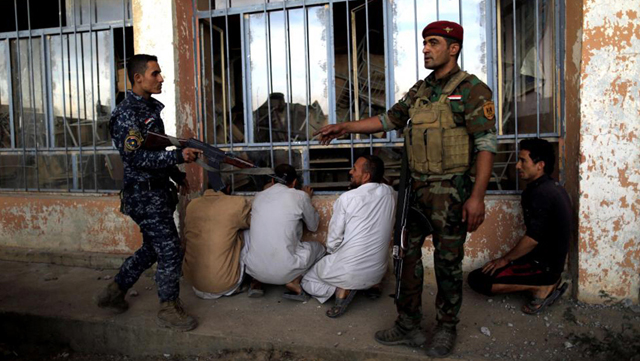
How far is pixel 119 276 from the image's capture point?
3.28m

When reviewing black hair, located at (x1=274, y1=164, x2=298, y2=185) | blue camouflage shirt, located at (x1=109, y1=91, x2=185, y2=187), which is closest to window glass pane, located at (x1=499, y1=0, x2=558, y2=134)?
black hair, located at (x1=274, y1=164, x2=298, y2=185)

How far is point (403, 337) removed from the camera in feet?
9.12

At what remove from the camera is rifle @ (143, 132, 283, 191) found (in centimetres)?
297

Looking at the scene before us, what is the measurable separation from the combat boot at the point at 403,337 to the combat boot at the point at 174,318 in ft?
3.90

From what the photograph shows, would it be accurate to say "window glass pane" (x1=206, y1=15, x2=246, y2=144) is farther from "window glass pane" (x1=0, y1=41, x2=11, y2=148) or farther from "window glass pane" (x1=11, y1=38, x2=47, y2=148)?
"window glass pane" (x1=0, y1=41, x2=11, y2=148)

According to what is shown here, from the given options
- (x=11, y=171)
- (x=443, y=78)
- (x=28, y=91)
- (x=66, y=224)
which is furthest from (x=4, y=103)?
(x=443, y=78)

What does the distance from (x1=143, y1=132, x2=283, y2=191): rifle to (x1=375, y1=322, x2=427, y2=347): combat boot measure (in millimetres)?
1303

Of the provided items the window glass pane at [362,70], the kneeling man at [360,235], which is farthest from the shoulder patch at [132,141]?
the window glass pane at [362,70]

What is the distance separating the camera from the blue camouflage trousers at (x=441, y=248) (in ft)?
8.58

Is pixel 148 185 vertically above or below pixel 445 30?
below

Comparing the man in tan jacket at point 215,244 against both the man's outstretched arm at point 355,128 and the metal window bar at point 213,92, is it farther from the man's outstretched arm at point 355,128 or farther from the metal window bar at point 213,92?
the man's outstretched arm at point 355,128

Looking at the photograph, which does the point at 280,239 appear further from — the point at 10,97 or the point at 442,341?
the point at 10,97

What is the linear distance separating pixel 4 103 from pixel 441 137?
4.75m

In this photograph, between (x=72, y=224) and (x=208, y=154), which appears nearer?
(x=208, y=154)
